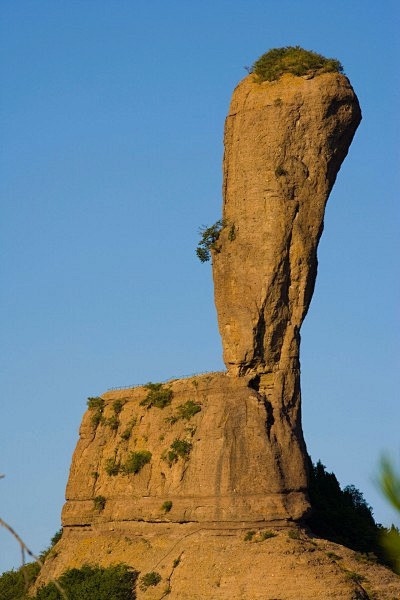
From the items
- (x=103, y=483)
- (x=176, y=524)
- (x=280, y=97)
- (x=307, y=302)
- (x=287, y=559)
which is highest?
(x=280, y=97)

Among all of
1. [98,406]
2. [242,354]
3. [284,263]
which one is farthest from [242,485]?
[98,406]

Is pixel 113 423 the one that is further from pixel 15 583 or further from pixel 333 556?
pixel 333 556

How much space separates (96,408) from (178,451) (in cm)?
884

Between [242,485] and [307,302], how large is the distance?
8123 millimetres

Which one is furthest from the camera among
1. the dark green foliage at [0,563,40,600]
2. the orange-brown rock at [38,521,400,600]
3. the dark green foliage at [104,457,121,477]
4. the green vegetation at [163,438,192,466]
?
the dark green foliage at [0,563,40,600]

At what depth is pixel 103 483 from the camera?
5025 centimetres

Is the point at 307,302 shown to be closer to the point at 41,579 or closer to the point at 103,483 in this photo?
the point at 103,483

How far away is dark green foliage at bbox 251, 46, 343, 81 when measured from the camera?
47.0 metres

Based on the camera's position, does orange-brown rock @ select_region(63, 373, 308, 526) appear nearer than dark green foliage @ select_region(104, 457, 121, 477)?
Yes

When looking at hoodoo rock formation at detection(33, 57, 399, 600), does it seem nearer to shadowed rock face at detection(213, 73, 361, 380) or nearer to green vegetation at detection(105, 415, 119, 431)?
shadowed rock face at detection(213, 73, 361, 380)

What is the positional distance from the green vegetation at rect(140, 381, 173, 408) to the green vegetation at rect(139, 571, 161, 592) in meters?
8.31

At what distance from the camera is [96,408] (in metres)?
53.5

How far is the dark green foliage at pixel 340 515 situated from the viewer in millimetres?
49219

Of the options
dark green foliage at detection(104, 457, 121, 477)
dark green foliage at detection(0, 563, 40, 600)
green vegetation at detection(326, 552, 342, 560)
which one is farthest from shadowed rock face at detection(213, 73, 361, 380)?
dark green foliage at detection(0, 563, 40, 600)
